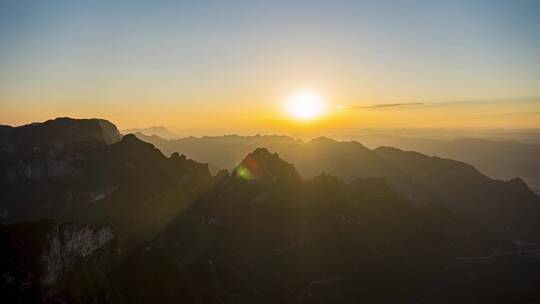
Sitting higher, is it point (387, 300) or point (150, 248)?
point (150, 248)

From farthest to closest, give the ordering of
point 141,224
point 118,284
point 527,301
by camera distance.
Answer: point 141,224
point 527,301
point 118,284

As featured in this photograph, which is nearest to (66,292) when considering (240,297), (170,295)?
(170,295)

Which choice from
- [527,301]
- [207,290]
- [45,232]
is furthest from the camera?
[527,301]

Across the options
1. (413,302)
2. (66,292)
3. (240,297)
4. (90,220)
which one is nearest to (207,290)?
(240,297)

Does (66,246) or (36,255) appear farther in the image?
(66,246)

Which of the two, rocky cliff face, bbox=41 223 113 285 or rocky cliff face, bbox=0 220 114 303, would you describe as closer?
rocky cliff face, bbox=0 220 114 303

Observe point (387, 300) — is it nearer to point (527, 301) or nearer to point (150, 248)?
point (527, 301)

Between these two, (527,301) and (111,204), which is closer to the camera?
(527,301)

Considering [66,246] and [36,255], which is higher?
[36,255]

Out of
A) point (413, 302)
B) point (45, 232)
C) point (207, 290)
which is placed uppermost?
point (45, 232)

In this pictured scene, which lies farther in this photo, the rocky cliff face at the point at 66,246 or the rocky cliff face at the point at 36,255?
the rocky cliff face at the point at 66,246
